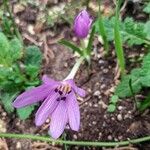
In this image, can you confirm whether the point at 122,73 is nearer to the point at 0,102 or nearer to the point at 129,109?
the point at 129,109

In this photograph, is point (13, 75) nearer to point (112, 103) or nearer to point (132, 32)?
point (112, 103)

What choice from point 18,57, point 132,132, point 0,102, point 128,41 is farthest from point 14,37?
point 132,132

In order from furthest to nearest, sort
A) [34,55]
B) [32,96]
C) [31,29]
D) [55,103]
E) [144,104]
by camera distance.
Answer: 1. [31,29]
2. [34,55]
3. [144,104]
4. [55,103]
5. [32,96]

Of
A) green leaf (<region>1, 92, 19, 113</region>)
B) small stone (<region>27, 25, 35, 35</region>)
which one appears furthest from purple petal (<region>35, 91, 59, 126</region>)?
small stone (<region>27, 25, 35, 35</region>)

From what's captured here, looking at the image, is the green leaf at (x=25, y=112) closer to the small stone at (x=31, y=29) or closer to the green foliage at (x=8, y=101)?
the green foliage at (x=8, y=101)

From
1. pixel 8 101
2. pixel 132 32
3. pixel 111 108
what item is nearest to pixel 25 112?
pixel 8 101

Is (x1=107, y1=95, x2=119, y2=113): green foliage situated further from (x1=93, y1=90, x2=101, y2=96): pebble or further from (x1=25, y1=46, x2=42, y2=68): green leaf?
(x1=25, y1=46, x2=42, y2=68): green leaf

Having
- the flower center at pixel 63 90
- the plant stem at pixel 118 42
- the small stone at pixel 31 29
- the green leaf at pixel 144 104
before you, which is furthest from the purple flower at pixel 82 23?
the small stone at pixel 31 29
